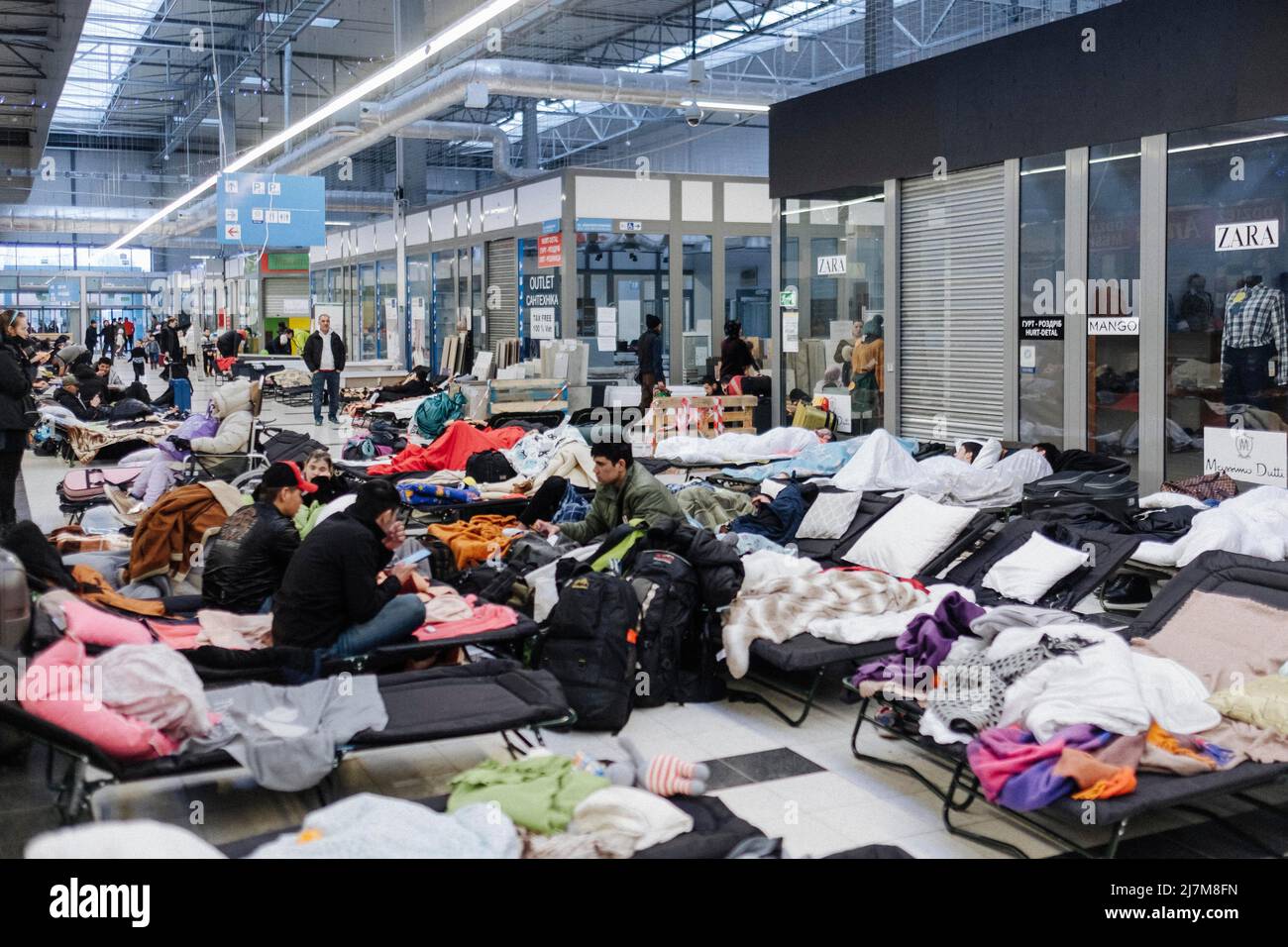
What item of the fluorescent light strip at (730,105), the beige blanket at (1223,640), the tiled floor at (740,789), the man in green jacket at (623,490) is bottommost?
the tiled floor at (740,789)

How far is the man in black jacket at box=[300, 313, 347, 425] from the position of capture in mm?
18766

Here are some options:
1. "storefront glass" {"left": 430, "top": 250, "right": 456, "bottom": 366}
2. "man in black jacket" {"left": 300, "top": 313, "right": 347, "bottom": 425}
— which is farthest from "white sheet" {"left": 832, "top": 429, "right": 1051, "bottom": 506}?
"storefront glass" {"left": 430, "top": 250, "right": 456, "bottom": 366}

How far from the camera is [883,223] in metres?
11.9

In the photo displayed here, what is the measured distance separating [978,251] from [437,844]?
8.89m

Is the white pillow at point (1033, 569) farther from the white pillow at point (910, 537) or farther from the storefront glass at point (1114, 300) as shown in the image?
the storefront glass at point (1114, 300)

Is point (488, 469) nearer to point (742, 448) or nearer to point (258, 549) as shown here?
point (742, 448)

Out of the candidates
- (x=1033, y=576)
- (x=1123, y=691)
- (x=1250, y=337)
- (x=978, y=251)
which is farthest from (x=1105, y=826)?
(x=978, y=251)

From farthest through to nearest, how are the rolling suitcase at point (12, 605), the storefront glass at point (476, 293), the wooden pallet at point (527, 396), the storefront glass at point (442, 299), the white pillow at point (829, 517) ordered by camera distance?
the storefront glass at point (442, 299), the storefront glass at point (476, 293), the wooden pallet at point (527, 396), the white pillow at point (829, 517), the rolling suitcase at point (12, 605)

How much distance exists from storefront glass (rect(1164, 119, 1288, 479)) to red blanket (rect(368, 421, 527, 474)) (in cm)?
535

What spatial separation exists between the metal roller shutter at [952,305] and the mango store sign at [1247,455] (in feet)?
6.80

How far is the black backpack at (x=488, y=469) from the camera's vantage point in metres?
9.73

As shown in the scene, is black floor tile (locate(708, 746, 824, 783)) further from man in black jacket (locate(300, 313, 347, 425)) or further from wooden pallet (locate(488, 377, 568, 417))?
man in black jacket (locate(300, 313, 347, 425))

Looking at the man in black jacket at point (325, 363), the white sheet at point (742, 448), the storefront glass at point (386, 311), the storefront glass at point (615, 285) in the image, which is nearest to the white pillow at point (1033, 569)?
the white sheet at point (742, 448)
